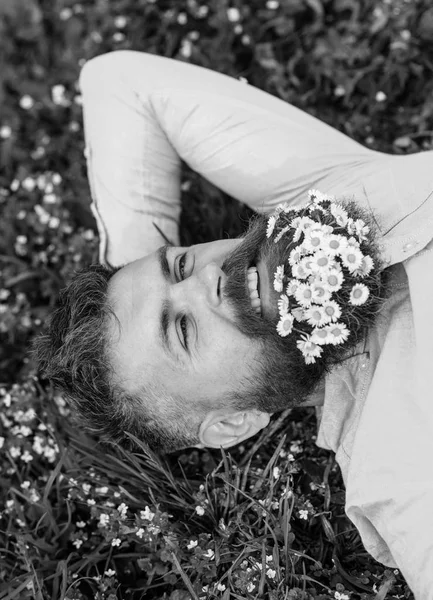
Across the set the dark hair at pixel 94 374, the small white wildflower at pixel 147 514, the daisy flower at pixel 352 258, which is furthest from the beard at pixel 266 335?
the small white wildflower at pixel 147 514

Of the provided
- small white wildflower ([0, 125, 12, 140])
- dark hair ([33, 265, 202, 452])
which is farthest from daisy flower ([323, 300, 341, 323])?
small white wildflower ([0, 125, 12, 140])

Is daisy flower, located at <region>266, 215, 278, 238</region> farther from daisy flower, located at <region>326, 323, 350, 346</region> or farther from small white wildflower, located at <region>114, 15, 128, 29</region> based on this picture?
small white wildflower, located at <region>114, 15, 128, 29</region>

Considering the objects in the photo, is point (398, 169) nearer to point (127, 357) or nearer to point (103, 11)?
point (127, 357)

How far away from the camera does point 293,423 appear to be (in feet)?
10.1

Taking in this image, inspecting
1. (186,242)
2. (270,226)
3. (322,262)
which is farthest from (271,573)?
(186,242)

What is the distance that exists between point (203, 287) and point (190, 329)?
0.17 m

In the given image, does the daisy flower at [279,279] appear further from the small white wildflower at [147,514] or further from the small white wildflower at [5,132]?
the small white wildflower at [5,132]

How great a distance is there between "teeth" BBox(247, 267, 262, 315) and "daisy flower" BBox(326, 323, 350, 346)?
0.90 ft

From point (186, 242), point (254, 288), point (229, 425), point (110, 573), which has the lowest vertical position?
point (110, 573)

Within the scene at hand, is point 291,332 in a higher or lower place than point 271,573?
higher

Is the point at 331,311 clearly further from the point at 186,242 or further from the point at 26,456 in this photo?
the point at 26,456

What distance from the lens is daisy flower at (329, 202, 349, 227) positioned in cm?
233

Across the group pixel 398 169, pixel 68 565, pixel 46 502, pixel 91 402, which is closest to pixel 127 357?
pixel 91 402

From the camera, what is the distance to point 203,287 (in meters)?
2.39
